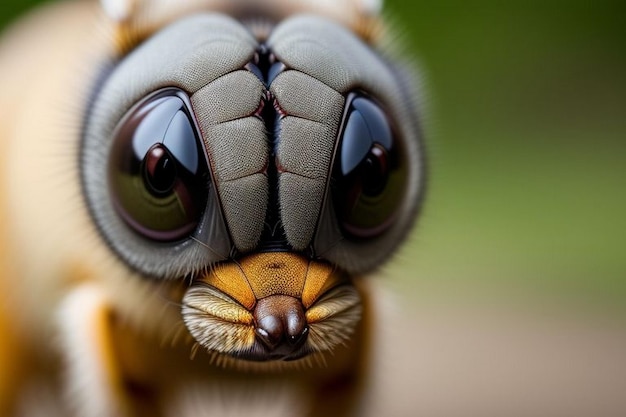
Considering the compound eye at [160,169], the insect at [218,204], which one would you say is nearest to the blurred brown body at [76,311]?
the insect at [218,204]

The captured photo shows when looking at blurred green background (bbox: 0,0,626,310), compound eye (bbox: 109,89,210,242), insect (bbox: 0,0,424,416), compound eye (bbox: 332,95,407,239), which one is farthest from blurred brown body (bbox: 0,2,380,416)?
blurred green background (bbox: 0,0,626,310)

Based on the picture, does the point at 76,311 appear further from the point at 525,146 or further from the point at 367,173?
the point at 525,146

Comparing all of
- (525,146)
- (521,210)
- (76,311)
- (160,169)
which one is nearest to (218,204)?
(160,169)

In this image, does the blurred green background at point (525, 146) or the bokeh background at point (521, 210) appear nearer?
the bokeh background at point (521, 210)

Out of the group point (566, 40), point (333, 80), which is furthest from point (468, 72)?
point (333, 80)

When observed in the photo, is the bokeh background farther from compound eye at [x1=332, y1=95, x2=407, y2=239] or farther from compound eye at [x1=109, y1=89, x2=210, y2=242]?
compound eye at [x1=109, y1=89, x2=210, y2=242]

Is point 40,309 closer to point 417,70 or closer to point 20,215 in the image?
point 20,215

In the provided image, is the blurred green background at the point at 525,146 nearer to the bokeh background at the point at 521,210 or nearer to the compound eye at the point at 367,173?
the bokeh background at the point at 521,210
